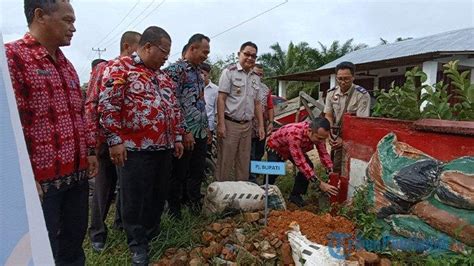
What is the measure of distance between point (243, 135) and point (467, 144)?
2113 millimetres

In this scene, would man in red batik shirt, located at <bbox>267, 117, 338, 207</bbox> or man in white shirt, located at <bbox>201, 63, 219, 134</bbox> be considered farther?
man in white shirt, located at <bbox>201, 63, 219, 134</bbox>

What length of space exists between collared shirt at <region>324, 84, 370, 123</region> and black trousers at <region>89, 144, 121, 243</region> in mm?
2403

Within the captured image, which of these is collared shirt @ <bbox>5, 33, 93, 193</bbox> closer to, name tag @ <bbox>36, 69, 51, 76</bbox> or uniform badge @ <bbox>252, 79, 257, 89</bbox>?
name tag @ <bbox>36, 69, 51, 76</bbox>

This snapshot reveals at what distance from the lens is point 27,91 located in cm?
171

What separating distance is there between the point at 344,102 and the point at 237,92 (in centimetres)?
117

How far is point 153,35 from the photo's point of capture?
2.51m

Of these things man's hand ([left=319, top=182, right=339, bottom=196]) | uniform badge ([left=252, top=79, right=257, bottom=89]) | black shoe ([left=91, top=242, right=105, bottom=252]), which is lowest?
black shoe ([left=91, top=242, right=105, bottom=252])

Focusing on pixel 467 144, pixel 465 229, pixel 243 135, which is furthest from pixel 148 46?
pixel 465 229

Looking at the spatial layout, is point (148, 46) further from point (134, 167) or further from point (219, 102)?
point (219, 102)

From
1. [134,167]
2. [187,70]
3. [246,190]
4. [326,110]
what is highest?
[187,70]

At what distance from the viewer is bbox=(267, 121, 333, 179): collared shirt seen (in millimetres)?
3619

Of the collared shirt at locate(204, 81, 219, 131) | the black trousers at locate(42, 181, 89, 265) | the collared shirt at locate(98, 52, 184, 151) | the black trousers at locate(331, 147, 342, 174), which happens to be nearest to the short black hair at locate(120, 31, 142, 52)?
the collared shirt at locate(98, 52, 184, 151)

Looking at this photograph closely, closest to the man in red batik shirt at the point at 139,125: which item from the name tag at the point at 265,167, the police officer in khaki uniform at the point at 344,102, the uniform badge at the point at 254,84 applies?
the name tag at the point at 265,167

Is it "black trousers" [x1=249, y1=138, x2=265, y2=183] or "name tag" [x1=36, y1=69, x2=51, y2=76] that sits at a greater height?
"name tag" [x1=36, y1=69, x2=51, y2=76]
